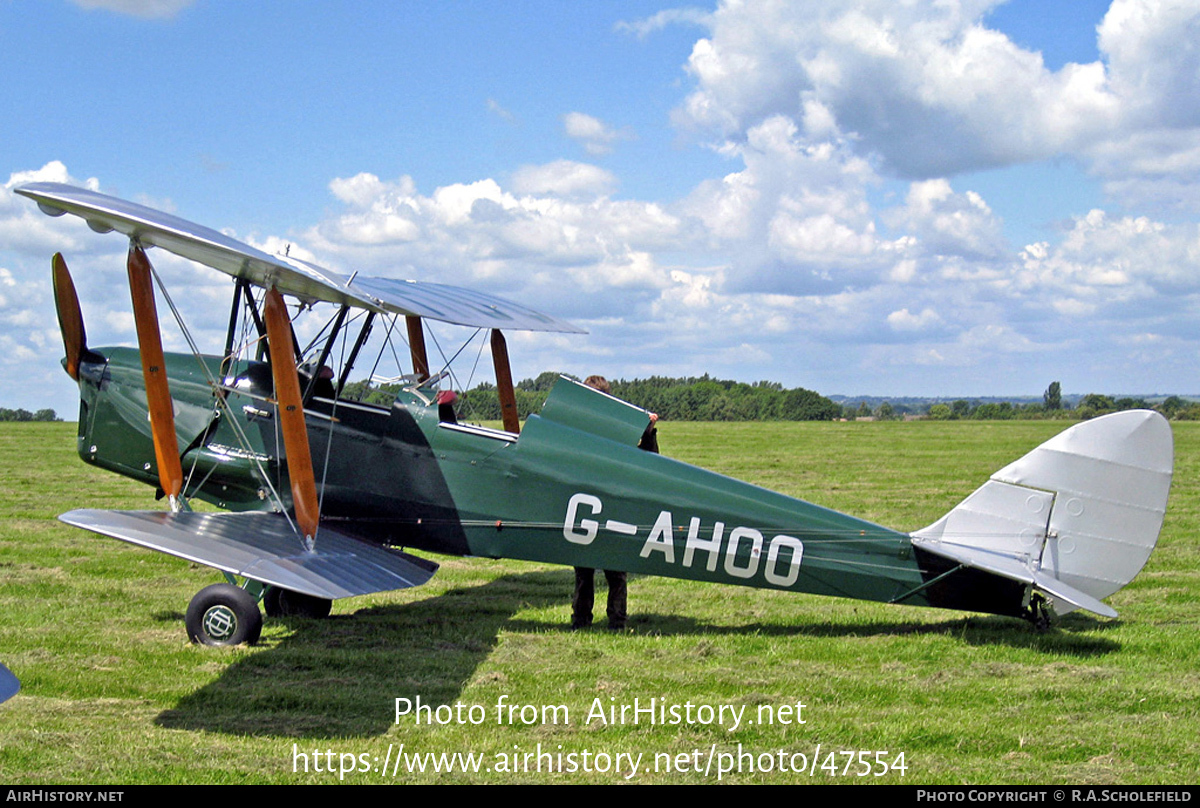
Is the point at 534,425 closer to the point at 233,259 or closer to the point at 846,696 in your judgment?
the point at 233,259

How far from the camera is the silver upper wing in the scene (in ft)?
18.1

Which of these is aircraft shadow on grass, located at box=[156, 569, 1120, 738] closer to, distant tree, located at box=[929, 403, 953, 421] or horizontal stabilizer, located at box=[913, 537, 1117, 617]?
horizontal stabilizer, located at box=[913, 537, 1117, 617]

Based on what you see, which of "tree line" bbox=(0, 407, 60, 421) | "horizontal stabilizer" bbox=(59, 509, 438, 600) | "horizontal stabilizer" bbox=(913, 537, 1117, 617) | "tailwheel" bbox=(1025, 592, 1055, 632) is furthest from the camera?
"tree line" bbox=(0, 407, 60, 421)

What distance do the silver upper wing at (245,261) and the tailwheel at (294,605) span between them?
2.32 m

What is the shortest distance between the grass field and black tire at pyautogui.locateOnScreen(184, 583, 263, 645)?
0.12 m

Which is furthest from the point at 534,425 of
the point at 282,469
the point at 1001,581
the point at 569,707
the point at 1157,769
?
the point at 1157,769

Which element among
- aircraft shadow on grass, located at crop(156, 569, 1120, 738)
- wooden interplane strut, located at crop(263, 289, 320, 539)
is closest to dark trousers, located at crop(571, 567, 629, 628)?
aircraft shadow on grass, located at crop(156, 569, 1120, 738)

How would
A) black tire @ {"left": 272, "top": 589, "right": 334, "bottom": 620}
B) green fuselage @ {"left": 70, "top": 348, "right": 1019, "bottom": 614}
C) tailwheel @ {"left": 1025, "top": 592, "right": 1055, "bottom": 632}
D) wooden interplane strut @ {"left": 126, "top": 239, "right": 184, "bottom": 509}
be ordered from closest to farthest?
1. wooden interplane strut @ {"left": 126, "top": 239, "right": 184, "bottom": 509}
2. tailwheel @ {"left": 1025, "top": 592, "right": 1055, "bottom": 632}
3. green fuselage @ {"left": 70, "top": 348, "right": 1019, "bottom": 614}
4. black tire @ {"left": 272, "top": 589, "right": 334, "bottom": 620}

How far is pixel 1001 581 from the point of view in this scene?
21.9 ft

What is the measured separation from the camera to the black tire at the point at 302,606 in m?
7.71

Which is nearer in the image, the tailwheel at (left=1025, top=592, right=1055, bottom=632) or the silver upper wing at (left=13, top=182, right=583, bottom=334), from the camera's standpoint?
the silver upper wing at (left=13, top=182, right=583, bottom=334)

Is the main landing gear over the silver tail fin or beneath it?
beneath
